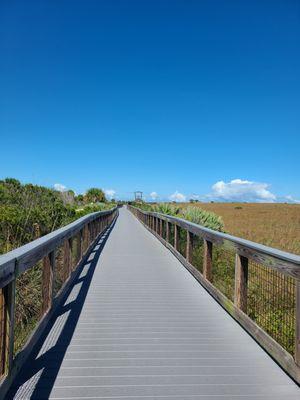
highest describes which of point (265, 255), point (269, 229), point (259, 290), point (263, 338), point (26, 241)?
point (265, 255)

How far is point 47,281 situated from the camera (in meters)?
4.62

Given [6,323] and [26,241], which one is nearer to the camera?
[6,323]

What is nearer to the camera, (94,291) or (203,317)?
(203,317)

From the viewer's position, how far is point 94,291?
636 centimetres

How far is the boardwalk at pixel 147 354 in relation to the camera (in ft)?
10.1

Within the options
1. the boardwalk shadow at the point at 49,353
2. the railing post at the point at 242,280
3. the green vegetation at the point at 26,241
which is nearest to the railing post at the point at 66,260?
the boardwalk shadow at the point at 49,353

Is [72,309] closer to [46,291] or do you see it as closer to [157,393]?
[46,291]

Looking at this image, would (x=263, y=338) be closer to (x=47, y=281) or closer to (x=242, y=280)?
(x=242, y=280)

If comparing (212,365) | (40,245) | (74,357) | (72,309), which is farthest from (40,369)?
(72,309)

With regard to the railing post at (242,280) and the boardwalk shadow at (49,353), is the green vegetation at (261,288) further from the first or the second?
the boardwalk shadow at (49,353)

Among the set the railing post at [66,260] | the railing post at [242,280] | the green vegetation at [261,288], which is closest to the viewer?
the railing post at [242,280]

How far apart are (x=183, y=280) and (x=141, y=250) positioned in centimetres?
463

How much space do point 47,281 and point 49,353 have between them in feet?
3.40

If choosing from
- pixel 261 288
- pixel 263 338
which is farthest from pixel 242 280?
pixel 261 288
